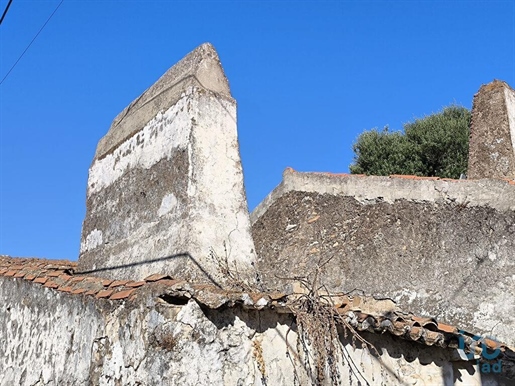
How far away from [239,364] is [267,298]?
19.8 inches

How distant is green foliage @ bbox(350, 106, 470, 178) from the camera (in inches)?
870

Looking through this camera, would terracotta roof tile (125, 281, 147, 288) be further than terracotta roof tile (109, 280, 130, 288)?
No

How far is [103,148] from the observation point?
24.1 feet

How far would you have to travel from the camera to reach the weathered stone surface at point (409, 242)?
9906 mm

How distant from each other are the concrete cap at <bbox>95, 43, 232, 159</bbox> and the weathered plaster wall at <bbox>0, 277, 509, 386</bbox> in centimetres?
186

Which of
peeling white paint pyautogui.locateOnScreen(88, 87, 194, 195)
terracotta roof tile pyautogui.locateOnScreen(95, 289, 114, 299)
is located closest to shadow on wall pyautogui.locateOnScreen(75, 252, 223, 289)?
terracotta roof tile pyautogui.locateOnScreen(95, 289, 114, 299)

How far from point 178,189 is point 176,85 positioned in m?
1.15

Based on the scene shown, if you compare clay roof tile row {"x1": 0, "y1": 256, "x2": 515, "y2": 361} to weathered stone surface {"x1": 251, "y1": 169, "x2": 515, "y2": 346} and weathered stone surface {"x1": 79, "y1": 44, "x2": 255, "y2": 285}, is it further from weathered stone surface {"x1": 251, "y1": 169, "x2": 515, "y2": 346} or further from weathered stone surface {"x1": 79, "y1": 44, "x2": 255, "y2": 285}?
weathered stone surface {"x1": 251, "y1": 169, "x2": 515, "y2": 346}

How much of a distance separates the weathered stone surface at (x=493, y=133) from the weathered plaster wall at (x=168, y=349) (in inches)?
275

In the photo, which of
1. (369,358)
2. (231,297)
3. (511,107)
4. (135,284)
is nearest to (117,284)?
(135,284)

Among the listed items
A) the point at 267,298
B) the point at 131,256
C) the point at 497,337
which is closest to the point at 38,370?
the point at 131,256

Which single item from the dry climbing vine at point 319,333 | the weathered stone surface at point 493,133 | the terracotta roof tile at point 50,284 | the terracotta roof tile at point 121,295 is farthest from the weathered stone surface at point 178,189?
the weathered stone surface at point 493,133

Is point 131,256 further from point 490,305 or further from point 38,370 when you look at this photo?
point 490,305

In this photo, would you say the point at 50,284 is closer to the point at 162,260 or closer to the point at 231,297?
the point at 162,260
